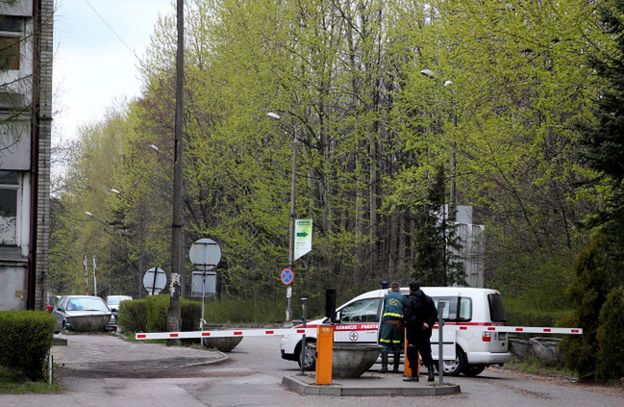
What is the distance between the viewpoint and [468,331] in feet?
72.8

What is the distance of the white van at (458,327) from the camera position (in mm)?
22109

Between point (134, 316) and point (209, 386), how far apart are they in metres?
19.3

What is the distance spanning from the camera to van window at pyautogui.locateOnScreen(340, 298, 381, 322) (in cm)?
2270

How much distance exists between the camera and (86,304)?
143 feet

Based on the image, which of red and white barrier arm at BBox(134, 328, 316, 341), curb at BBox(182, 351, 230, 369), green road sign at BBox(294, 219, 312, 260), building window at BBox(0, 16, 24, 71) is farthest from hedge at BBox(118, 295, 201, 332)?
building window at BBox(0, 16, 24, 71)

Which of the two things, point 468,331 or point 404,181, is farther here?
point 404,181

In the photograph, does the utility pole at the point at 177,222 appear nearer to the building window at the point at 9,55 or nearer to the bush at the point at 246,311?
the building window at the point at 9,55

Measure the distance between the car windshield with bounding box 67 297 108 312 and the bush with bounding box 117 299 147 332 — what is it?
→ 516 centimetres

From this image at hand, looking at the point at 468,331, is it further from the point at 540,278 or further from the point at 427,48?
the point at 427,48

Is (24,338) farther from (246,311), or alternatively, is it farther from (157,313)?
(246,311)

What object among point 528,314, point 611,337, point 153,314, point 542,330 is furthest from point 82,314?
point 611,337

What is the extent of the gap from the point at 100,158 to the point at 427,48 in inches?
1879

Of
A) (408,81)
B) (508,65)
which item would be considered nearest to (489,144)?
(508,65)

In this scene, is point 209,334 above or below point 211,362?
above
